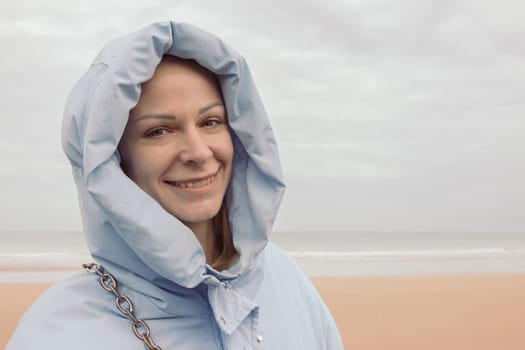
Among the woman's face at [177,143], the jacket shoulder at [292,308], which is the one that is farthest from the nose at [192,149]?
the jacket shoulder at [292,308]

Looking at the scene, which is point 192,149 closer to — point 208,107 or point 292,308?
point 208,107

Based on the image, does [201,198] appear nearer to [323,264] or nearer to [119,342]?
[119,342]

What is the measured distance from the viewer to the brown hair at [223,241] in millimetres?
1873

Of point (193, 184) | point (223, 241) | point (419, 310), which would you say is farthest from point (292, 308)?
point (419, 310)

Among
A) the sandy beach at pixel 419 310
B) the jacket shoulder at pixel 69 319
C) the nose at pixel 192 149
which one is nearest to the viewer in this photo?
the jacket shoulder at pixel 69 319

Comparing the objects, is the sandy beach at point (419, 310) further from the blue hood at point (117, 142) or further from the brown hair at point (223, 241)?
the blue hood at point (117, 142)

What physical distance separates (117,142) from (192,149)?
0.59 feet

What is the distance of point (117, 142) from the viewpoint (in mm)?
1603

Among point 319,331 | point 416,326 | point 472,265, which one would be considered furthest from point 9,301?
point 472,265

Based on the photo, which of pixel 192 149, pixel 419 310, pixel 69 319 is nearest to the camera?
pixel 69 319

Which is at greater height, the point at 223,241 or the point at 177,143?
the point at 177,143

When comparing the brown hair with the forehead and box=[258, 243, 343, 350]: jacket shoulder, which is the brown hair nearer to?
box=[258, 243, 343, 350]: jacket shoulder

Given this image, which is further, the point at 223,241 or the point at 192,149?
the point at 223,241

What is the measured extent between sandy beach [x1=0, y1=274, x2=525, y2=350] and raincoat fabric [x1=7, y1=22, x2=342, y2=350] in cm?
563
